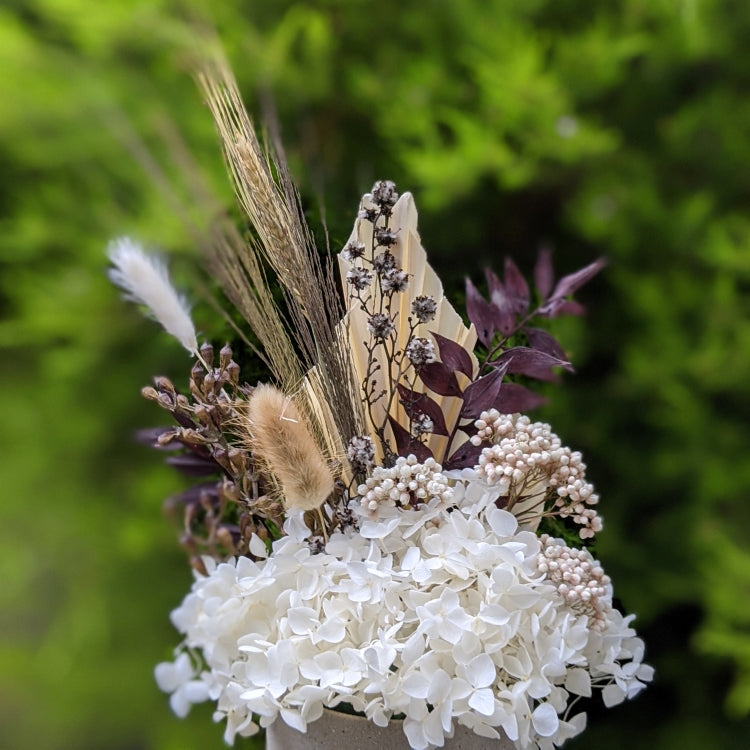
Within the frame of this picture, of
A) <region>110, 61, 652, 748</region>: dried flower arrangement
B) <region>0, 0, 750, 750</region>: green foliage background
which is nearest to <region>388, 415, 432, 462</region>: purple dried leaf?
<region>110, 61, 652, 748</region>: dried flower arrangement

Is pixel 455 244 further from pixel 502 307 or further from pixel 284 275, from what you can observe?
pixel 284 275

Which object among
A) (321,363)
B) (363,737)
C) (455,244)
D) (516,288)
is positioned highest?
(455,244)

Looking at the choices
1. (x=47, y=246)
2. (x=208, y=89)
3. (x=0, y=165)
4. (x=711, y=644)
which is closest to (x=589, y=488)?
(x=208, y=89)

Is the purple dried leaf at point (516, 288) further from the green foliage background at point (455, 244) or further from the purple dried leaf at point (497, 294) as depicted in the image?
the green foliage background at point (455, 244)

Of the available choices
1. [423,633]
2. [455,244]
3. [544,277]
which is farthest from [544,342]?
[455,244]

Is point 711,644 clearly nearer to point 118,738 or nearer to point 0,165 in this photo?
point 118,738

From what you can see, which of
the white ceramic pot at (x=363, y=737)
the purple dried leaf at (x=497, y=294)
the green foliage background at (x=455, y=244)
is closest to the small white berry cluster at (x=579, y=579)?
the white ceramic pot at (x=363, y=737)

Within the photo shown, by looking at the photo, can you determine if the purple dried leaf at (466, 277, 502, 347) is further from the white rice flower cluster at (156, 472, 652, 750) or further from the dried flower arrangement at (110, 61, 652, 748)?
the white rice flower cluster at (156, 472, 652, 750)
